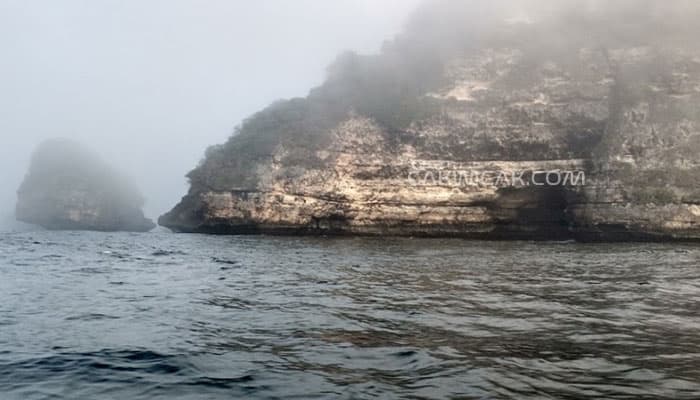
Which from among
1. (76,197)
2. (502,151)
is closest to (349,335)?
(502,151)

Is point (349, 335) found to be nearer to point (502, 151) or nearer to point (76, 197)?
A: point (502, 151)

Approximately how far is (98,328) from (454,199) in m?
41.4

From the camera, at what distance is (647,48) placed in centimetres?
5184

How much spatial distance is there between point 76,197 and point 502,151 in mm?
73408

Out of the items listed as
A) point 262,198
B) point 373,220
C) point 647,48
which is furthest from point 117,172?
point 647,48

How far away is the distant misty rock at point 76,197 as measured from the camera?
8988cm

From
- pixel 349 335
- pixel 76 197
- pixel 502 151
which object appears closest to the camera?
pixel 349 335

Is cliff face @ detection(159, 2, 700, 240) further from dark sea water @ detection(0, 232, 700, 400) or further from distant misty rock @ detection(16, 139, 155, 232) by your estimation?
distant misty rock @ detection(16, 139, 155, 232)

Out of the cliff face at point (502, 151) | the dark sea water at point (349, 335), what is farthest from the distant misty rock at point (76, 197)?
the dark sea water at point (349, 335)

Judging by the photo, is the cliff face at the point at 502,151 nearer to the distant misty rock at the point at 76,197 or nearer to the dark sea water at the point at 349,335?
the dark sea water at the point at 349,335

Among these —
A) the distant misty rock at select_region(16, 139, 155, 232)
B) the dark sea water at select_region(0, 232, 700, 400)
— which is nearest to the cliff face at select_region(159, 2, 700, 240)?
the dark sea water at select_region(0, 232, 700, 400)

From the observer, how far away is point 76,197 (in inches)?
3546

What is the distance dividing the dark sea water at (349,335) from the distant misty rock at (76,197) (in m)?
78.7

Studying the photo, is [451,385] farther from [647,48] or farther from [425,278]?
[647,48]
